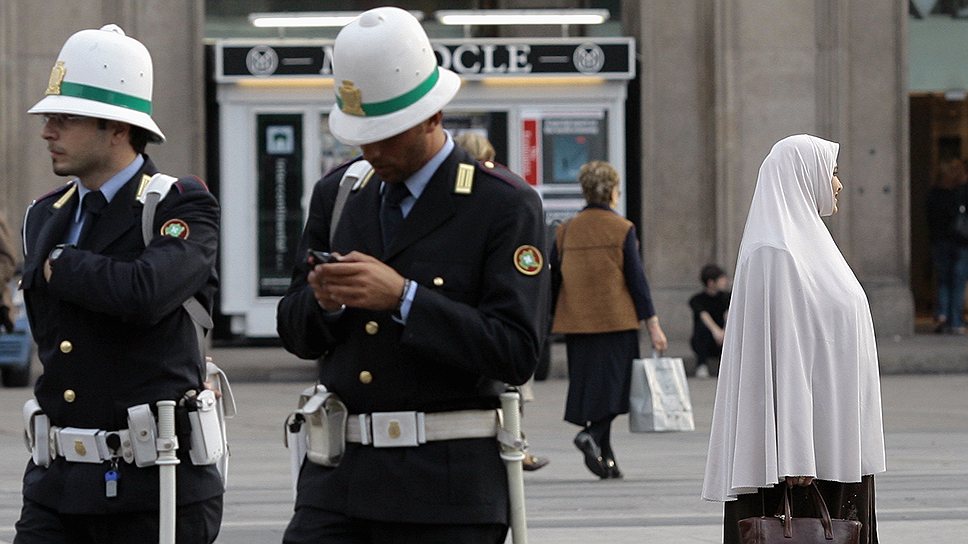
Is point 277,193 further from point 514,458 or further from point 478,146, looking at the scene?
point 514,458

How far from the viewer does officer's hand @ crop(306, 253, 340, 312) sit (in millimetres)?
3713

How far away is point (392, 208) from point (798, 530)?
202 centimetres

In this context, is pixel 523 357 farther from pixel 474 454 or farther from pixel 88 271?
pixel 88 271

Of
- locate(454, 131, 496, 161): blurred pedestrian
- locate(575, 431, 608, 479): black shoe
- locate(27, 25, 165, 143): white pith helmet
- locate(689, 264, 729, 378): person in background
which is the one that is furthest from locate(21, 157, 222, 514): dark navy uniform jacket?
locate(689, 264, 729, 378): person in background

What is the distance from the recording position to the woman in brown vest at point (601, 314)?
10477 millimetres

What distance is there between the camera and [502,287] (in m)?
3.84

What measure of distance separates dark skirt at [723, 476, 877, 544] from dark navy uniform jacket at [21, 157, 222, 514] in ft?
6.80

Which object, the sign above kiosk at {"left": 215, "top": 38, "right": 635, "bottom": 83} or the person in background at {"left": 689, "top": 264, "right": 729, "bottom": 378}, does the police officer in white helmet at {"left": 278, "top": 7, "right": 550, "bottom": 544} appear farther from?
the sign above kiosk at {"left": 215, "top": 38, "right": 635, "bottom": 83}

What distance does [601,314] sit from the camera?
1054cm

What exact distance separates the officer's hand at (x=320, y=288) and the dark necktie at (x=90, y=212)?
36.5 inches

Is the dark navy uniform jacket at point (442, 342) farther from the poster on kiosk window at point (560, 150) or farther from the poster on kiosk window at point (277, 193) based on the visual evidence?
the poster on kiosk window at point (560, 150)

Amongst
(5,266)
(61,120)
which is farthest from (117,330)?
(5,266)

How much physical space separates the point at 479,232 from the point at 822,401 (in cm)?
230

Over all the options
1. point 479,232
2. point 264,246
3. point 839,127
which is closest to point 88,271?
point 479,232
